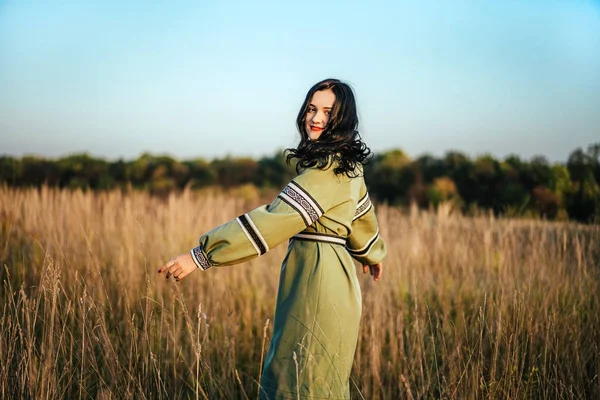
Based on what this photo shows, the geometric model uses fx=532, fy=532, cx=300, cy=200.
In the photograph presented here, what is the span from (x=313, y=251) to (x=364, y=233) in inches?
15.5

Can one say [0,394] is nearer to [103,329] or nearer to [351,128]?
[103,329]

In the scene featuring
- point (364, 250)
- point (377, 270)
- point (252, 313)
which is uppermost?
point (364, 250)

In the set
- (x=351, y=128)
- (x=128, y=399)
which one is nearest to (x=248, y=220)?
(x=351, y=128)

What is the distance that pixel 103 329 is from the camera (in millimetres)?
2055

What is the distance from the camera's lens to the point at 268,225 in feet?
5.72

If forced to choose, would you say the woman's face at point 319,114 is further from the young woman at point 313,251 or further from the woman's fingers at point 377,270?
the woman's fingers at point 377,270

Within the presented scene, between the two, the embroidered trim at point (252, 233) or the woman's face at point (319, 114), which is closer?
the embroidered trim at point (252, 233)

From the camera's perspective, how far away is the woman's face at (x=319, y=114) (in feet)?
6.57

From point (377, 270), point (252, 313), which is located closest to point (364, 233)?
point (377, 270)

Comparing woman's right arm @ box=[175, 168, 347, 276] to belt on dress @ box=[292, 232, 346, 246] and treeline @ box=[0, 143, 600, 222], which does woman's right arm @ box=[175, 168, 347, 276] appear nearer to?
belt on dress @ box=[292, 232, 346, 246]

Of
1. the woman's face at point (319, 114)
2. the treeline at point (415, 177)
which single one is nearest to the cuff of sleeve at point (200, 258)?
the woman's face at point (319, 114)

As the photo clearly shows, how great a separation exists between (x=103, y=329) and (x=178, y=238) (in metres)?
3.14

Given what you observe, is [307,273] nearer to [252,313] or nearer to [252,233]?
[252,233]

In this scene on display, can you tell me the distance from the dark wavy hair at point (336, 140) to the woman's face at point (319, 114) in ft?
0.05
